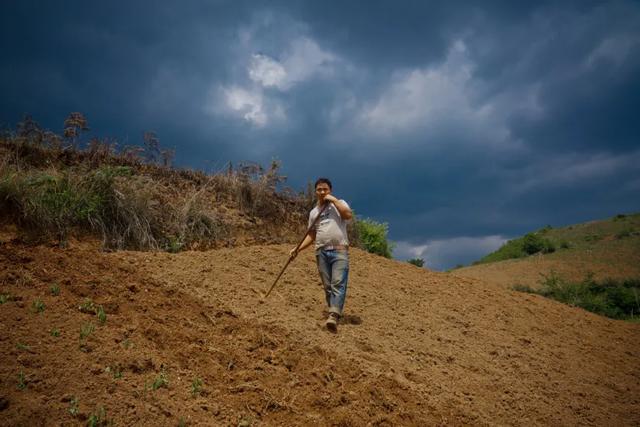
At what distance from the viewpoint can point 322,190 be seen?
5.47 m

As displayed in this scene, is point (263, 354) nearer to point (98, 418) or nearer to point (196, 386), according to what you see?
point (196, 386)

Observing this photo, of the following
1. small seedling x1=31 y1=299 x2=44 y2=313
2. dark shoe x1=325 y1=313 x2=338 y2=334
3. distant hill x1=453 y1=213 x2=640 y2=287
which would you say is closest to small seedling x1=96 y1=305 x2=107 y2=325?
small seedling x1=31 y1=299 x2=44 y2=313

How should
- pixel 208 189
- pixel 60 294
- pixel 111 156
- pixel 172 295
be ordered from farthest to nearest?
pixel 208 189, pixel 111 156, pixel 172 295, pixel 60 294

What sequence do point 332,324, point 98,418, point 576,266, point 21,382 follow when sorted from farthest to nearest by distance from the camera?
1. point 576,266
2. point 332,324
3. point 21,382
4. point 98,418

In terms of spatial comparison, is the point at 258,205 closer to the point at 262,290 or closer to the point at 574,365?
the point at 262,290

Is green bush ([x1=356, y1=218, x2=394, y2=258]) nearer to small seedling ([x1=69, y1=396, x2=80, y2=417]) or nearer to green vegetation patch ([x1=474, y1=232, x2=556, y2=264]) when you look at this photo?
small seedling ([x1=69, y1=396, x2=80, y2=417])

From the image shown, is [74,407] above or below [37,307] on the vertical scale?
below

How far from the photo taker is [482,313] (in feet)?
24.0

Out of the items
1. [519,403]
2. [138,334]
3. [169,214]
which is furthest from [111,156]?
[519,403]

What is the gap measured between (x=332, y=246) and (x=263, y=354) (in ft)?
5.21

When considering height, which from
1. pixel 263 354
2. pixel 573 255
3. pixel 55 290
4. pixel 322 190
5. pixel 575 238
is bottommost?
pixel 263 354

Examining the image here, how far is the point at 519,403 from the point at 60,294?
4799mm

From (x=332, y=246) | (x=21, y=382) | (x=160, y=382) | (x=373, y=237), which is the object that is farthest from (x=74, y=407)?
(x=373, y=237)

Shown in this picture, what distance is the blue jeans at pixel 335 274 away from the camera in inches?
202
